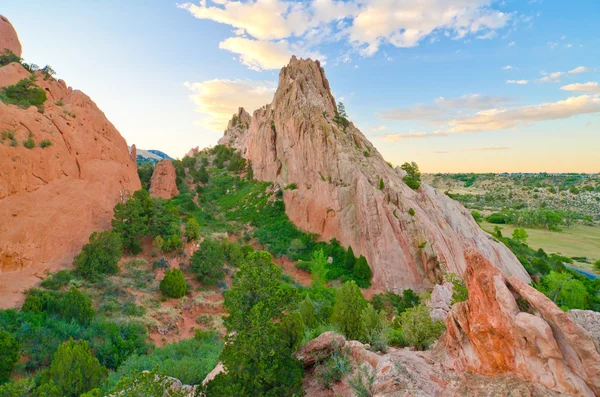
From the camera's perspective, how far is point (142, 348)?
54.7 ft

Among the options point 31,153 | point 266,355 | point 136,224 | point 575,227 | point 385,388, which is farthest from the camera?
point 575,227

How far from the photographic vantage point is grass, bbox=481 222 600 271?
5904 cm

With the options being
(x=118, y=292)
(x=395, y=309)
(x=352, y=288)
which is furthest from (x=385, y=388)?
(x=395, y=309)

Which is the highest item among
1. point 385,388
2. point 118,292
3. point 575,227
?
point 385,388

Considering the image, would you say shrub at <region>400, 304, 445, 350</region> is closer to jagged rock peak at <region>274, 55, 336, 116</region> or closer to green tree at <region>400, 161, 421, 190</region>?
green tree at <region>400, 161, 421, 190</region>

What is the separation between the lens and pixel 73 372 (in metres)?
11.1

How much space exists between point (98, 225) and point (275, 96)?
34570mm

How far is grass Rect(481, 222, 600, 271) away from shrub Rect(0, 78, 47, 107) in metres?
78.9

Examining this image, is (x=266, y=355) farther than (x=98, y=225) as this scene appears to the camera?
No

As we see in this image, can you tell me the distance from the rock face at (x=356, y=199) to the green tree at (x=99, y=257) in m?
21.7

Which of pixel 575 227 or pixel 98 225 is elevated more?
pixel 98 225

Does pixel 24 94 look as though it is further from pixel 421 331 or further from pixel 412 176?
pixel 412 176

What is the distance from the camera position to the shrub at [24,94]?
24.6 m

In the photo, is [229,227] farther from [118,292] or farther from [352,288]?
[352,288]
